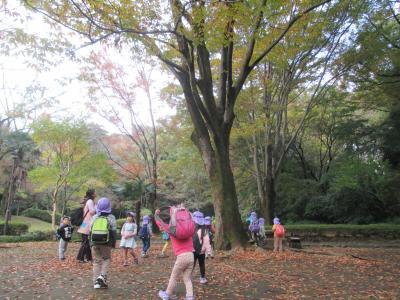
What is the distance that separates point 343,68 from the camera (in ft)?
55.6

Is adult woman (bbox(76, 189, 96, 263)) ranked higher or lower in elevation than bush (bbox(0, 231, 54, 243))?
higher

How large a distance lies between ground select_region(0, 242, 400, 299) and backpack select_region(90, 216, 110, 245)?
2.58 feet

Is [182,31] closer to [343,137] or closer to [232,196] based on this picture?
[232,196]

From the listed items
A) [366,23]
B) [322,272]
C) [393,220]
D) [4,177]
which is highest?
[366,23]

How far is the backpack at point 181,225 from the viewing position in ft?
16.8

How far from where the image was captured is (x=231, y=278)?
727 centimetres

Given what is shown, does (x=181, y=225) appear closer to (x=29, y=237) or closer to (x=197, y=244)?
(x=197, y=244)

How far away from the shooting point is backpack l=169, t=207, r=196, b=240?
201 inches

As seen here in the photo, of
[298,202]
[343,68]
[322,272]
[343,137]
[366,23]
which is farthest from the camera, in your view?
[298,202]

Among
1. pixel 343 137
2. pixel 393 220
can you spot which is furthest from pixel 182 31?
pixel 393 220

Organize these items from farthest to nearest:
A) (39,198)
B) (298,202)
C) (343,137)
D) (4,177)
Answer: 1. (39,198)
2. (4,177)
3. (298,202)
4. (343,137)

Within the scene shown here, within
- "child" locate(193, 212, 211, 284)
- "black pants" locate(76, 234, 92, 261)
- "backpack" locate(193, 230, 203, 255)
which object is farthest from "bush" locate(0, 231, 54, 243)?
"backpack" locate(193, 230, 203, 255)

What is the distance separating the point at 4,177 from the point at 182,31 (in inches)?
1103

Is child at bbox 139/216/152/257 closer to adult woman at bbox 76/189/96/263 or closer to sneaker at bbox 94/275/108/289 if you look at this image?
adult woman at bbox 76/189/96/263
